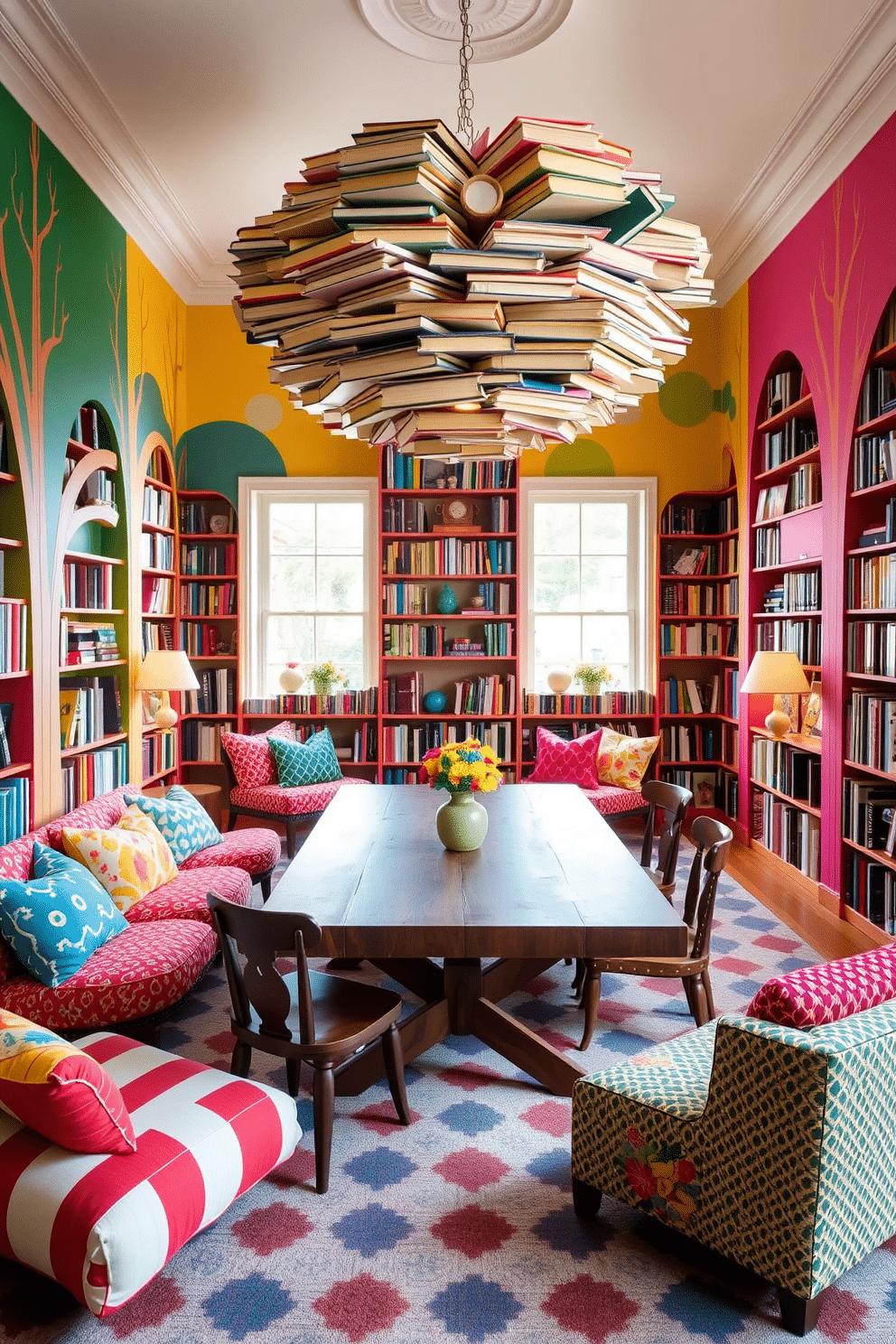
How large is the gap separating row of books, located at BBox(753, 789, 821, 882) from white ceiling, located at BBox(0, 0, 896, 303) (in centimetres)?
342

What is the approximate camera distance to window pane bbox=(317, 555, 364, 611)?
725 cm

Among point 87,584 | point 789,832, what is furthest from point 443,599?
point 789,832

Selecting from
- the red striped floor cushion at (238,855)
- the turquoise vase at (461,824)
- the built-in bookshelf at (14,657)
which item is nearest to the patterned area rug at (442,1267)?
the turquoise vase at (461,824)

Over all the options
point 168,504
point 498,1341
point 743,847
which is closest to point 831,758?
point 743,847

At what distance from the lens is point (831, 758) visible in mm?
4887

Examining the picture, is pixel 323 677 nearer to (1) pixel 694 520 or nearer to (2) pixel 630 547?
(2) pixel 630 547

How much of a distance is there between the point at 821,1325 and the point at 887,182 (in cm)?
432

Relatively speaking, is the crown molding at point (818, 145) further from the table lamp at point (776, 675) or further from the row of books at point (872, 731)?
the row of books at point (872, 731)

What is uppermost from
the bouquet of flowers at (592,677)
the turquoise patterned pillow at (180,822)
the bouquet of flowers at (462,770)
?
the bouquet of flowers at (592,677)

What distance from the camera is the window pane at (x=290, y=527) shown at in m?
7.19

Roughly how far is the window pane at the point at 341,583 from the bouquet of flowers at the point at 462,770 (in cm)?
376

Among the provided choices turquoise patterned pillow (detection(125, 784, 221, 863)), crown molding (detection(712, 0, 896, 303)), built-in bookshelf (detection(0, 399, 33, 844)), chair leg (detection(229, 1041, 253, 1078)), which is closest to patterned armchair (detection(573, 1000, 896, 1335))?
chair leg (detection(229, 1041, 253, 1078))

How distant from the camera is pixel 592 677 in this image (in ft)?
22.8

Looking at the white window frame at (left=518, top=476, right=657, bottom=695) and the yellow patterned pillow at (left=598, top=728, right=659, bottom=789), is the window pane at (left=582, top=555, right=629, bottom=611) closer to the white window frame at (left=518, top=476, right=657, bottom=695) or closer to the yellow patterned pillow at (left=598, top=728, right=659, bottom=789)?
the white window frame at (left=518, top=476, right=657, bottom=695)
